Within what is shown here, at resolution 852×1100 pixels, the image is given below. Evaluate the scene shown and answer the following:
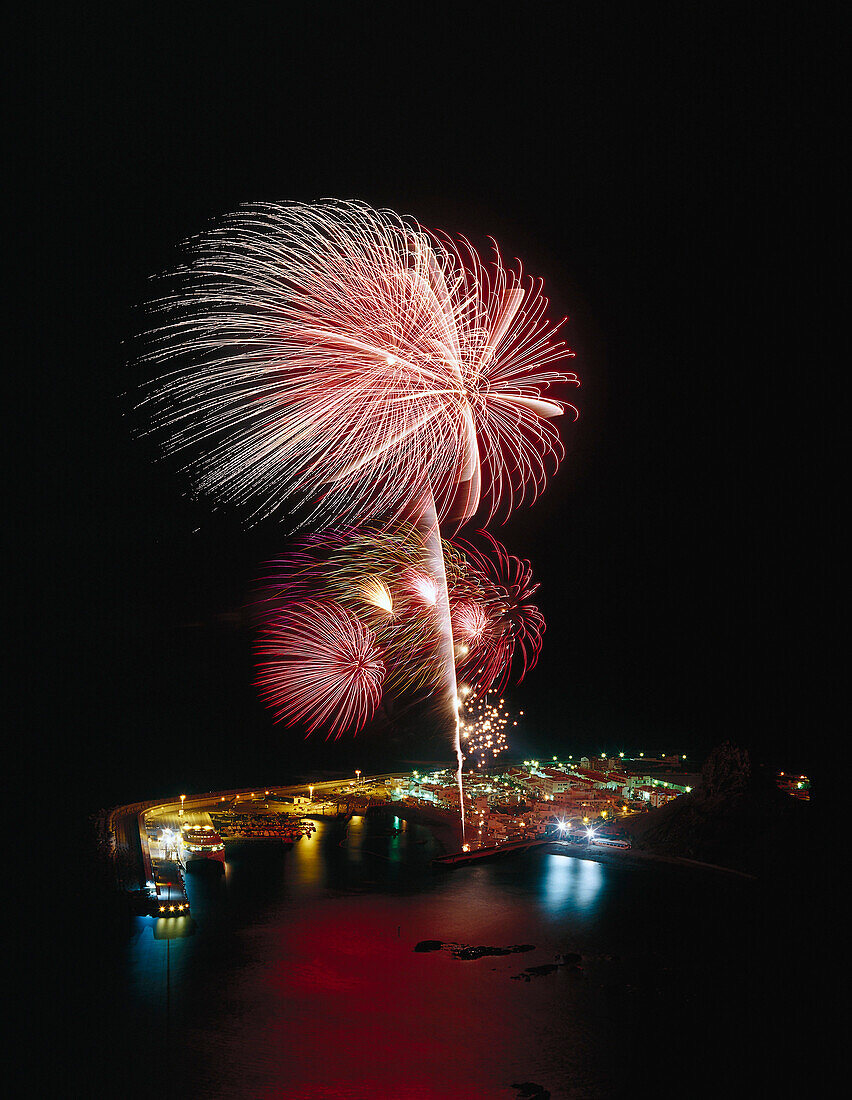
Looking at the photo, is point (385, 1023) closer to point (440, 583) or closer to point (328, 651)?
point (440, 583)

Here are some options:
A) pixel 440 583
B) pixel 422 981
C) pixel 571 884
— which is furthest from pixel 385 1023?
pixel 440 583

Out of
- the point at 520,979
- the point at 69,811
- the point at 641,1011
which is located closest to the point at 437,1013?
the point at 520,979

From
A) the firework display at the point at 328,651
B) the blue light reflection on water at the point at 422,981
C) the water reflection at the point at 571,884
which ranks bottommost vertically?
the water reflection at the point at 571,884

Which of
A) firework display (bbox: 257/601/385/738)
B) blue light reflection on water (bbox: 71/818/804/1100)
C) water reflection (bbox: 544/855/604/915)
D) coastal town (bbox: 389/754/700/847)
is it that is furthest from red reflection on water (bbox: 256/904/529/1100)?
coastal town (bbox: 389/754/700/847)

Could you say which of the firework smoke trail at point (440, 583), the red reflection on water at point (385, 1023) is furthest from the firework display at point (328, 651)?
the red reflection on water at point (385, 1023)

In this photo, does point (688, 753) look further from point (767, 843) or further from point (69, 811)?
point (69, 811)

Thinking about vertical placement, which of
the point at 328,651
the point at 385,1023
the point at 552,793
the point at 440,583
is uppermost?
the point at 440,583

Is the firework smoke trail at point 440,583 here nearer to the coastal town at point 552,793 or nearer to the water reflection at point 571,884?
the water reflection at point 571,884

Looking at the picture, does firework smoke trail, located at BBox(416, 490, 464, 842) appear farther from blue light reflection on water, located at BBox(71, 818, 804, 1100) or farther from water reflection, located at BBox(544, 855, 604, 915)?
blue light reflection on water, located at BBox(71, 818, 804, 1100)

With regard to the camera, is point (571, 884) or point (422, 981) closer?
point (422, 981)

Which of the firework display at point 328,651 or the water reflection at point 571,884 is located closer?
the water reflection at point 571,884

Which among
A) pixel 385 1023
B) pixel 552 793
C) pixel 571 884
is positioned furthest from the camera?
pixel 552 793
